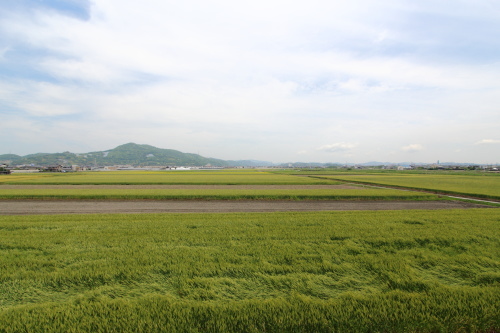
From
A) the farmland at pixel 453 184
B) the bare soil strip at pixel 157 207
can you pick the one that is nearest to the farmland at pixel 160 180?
the farmland at pixel 453 184

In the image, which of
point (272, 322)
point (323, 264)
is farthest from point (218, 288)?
point (323, 264)

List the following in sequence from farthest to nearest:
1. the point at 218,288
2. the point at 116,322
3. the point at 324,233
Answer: the point at 324,233 < the point at 218,288 < the point at 116,322

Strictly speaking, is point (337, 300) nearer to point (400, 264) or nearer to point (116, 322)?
point (400, 264)

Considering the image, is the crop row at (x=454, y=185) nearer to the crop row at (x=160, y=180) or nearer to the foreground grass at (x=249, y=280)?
the crop row at (x=160, y=180)

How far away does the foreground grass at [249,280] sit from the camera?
479 centimetres

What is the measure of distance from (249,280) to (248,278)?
14cm

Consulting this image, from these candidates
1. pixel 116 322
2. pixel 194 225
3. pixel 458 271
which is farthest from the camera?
pixel 194 225

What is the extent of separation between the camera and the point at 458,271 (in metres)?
6.99

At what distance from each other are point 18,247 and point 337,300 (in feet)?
38.1

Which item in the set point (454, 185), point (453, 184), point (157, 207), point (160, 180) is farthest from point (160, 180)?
point (453, 184)

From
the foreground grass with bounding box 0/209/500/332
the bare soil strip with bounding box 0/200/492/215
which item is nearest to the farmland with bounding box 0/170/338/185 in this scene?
the bare soil strip with bounding box 0/200/492/215

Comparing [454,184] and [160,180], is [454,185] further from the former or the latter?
[160,180]

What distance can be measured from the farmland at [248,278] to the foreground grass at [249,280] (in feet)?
0.10

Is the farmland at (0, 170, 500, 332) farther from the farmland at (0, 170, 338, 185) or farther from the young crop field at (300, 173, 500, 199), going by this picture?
the farmland at (0, 170, 338, 185)
